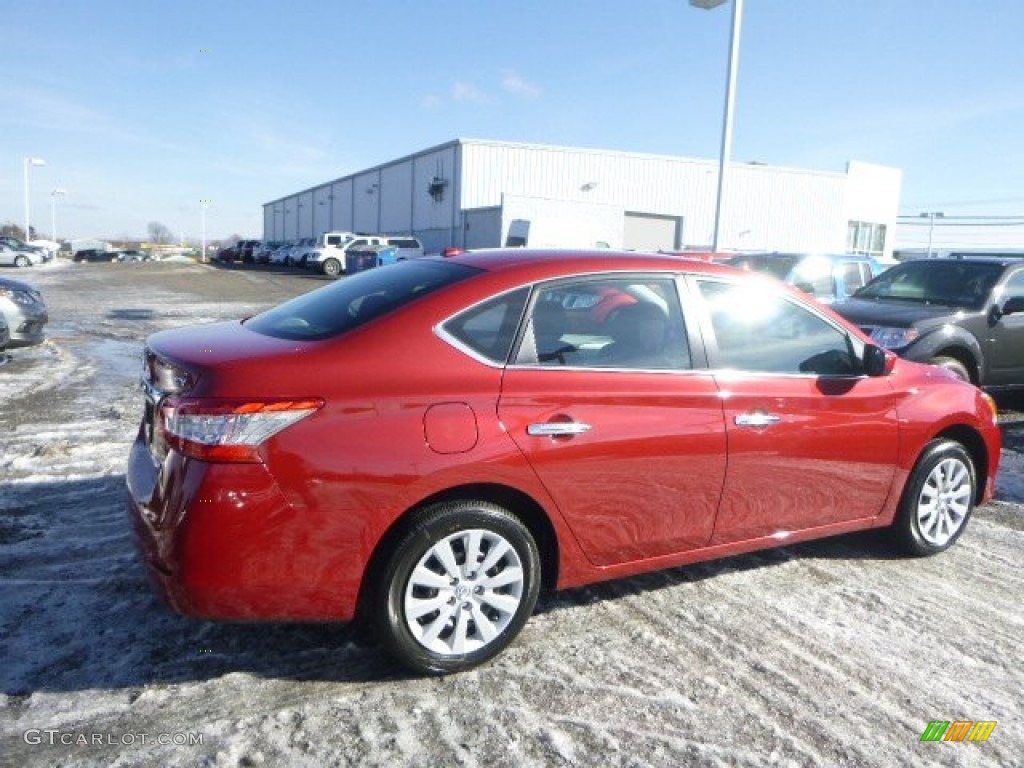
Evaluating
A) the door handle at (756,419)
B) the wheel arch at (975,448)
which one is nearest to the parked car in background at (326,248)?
the wheel arch at (975,448)

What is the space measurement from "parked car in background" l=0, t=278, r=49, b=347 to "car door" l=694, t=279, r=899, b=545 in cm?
880

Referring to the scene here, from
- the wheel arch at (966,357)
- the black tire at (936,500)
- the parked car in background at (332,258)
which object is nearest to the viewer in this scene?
the black tire at (936,500)

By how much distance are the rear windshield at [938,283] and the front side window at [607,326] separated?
593 centimetres

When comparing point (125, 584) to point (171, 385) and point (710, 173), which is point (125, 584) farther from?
point (710, 173)

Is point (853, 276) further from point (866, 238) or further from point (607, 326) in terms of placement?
point (866, 238)

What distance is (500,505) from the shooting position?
10.2 ft

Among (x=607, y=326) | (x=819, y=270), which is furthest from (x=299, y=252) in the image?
(x=607, y=326)

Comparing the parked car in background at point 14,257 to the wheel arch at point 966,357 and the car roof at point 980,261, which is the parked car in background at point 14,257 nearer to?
the car roof at point 980,261

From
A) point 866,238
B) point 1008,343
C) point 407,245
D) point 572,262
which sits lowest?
point 1008,343

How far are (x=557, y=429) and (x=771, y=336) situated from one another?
1.33 m

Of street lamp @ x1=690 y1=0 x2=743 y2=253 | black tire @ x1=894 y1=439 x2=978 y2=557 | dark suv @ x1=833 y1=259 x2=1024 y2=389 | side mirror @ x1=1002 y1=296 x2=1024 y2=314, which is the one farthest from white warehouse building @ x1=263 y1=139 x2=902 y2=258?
black tire @ x1=894 y1=439 x2=978 y2=557

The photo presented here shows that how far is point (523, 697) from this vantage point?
2.95 metres

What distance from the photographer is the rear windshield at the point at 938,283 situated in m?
8.17

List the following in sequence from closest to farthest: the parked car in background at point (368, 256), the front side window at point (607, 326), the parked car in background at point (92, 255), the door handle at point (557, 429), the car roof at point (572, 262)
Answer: the door handle at point (557, 429)
the front side window at point (607, 326)
the car roof at point (572, 262)
the parked car in background at point (368, 256)
the parked car in background at point (92, 255)
